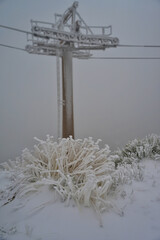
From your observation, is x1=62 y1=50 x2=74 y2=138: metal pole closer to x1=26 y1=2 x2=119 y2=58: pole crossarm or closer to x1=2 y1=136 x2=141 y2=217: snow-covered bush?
x1=26 y1=2 x2=119 y2=58: pole crossarm

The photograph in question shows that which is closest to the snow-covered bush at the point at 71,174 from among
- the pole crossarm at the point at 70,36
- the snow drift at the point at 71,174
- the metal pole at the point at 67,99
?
the snow drift at the point at 71,174

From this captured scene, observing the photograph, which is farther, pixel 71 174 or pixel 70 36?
pixel 70 36

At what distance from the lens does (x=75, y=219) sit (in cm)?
39

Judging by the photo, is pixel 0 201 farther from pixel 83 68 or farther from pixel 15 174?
pixel 83 68

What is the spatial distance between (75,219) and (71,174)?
124mm

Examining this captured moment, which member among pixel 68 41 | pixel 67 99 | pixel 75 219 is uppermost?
pixel 68 41

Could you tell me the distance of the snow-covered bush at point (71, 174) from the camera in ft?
1.43

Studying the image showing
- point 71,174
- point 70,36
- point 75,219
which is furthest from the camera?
point 70,36

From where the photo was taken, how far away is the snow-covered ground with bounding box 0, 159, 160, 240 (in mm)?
359

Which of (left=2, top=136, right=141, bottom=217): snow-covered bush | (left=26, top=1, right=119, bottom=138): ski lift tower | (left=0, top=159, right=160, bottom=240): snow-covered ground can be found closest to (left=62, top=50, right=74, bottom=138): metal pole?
(left=26, top=1, right=119, bottom=138): ski lift tower

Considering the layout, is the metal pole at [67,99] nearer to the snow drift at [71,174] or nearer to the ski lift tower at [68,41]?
the ski lift tower at [68,41]

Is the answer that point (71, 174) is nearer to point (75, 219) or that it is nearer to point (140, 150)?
point (75, 219)

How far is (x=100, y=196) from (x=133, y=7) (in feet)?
2.12

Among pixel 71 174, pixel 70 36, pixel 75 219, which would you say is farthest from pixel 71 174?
pixel 70 36
